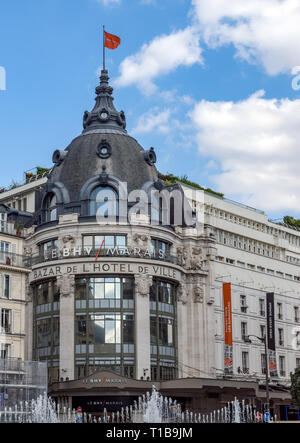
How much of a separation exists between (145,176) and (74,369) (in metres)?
20.9

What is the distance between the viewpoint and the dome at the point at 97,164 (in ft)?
238

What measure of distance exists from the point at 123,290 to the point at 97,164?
44.9 ft

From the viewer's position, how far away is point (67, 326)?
223 feet

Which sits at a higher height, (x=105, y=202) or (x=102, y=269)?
(x=105, y=202)

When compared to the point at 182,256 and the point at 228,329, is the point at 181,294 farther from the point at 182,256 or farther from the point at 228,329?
the point at 228,329

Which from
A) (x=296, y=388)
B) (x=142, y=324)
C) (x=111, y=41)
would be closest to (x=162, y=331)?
(x=142, y=324)

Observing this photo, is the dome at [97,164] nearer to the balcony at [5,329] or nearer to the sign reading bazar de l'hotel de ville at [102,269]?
the sign reading bazar de l'hotel de ville at [102,269]

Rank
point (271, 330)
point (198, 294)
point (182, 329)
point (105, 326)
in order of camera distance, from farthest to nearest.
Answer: point (271, 330), point (198, 294), point (182, 329), point (105, 326)

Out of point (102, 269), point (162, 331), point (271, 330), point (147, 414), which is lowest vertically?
point (147, 414)

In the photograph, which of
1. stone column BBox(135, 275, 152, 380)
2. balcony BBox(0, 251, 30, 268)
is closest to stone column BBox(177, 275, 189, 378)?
stone column BBox(135, 275, 152, 380)

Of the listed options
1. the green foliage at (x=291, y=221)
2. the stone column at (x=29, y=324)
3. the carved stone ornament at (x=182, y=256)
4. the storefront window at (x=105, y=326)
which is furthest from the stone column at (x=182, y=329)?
the green foliage at (x=291, y=221)
